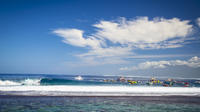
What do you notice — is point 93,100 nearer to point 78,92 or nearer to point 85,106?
point 85,106

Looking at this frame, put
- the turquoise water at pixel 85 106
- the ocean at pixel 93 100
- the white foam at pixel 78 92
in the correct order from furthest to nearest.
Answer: the white foam at pixel 78 92
the ocean at pixel 93 100
the turquoise water at pixel 85 106

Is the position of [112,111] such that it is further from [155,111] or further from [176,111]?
[176,111]

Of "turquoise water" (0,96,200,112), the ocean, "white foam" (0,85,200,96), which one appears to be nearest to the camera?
"turquoise water" (0,96,200,112)

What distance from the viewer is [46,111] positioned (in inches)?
421

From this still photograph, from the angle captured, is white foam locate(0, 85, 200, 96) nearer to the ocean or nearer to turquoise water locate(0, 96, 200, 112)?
the ocean

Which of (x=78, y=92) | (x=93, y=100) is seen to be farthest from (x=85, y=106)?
(x=78, y=92)

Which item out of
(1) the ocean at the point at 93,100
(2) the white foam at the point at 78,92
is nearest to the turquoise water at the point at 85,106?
(1) the ocean at the point at 93,100

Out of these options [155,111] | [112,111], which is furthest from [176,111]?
[112,111]

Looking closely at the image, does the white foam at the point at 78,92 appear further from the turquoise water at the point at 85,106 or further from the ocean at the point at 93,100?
the turquoise water at the point at 85,106

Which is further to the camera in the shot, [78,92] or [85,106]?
[78,92]

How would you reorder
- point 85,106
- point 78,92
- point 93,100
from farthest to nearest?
1. point 78,92
2. point 93,100
3. point 85,106

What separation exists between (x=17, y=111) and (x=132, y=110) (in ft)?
28.1

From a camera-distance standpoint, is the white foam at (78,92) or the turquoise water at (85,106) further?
the white foam at (78,92)

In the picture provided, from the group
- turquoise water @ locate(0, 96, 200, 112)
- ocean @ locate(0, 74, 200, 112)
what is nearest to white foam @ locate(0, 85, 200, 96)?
ocean @ locate(0, 74, 200, 112)
